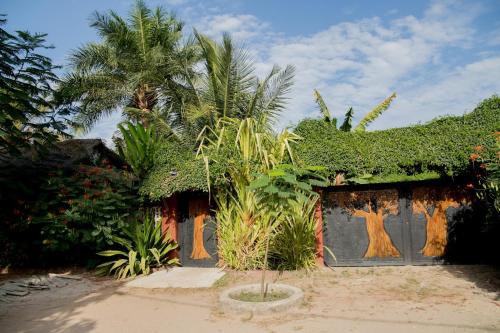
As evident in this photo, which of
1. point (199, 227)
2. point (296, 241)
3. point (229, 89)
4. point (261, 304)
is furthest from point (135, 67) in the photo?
point (261, 304)

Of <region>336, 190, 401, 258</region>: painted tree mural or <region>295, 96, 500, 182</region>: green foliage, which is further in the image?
<region>336, 190, 401, 258</region>: painted tree mural

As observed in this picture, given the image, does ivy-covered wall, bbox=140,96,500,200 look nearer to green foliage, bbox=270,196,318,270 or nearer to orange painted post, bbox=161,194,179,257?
orange painted post, bbox=161,194,179,257

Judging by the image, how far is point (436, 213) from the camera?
7.79 metres

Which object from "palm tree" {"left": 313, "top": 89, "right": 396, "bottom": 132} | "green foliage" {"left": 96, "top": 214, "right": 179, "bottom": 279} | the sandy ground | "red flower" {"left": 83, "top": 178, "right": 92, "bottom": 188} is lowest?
the sandy ground

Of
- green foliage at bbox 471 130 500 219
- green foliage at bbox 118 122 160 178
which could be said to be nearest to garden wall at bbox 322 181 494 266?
green foliage at bbox 471 130 500 219

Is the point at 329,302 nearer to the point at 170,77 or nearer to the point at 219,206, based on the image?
the point at 219,206

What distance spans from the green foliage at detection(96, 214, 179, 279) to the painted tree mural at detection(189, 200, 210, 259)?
515mm

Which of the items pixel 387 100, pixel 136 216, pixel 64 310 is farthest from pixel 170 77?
pixel 64 310

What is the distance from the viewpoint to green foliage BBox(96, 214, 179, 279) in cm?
816

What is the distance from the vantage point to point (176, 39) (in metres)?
14.5

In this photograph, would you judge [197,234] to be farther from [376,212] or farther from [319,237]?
[376,212]

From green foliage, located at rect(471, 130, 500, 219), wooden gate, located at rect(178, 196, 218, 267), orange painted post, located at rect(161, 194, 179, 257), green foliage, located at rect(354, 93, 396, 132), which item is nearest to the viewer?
green foliage, located at rect(471, 130, 500, 219)

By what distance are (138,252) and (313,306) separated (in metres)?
4.58

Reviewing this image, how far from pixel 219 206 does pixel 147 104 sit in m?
7.32
